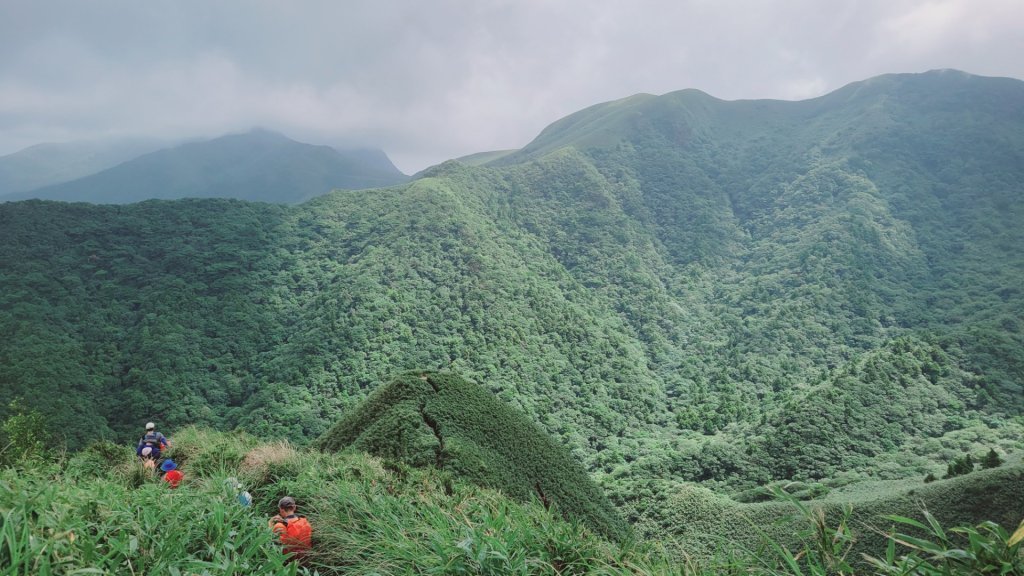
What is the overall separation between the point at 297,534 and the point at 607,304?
6544 cm

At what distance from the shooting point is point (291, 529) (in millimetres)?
4820

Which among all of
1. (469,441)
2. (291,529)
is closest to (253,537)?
(291,529)

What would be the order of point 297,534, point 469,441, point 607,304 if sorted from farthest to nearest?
point 607,304 < point 469,441 < point 297,534

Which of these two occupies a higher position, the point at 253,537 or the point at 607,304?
the point at 253,537

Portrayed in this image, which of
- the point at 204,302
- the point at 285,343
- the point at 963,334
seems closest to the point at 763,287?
the point at 963,334

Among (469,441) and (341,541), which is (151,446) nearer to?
(341,541)

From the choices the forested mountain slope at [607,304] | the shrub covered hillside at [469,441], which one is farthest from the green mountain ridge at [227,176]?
the shrub covered hillside at [469,441]

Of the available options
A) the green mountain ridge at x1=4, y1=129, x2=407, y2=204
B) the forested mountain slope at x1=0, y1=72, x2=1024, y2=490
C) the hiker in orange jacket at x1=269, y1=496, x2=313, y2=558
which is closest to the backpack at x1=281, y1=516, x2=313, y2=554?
the hiker in orange jacket at x1=269, y1=496, x2=313, y2=558

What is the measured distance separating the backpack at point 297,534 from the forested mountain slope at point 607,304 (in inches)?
1286

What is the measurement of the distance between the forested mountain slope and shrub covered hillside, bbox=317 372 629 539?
16.2 metres

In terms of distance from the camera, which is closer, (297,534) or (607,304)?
(297,534)

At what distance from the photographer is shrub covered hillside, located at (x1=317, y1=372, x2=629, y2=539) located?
15.5 meters

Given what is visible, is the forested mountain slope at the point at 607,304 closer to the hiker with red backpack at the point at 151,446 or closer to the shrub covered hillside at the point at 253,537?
the hiker with red backpack at the point at 151,446

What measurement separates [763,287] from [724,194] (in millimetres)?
35977
